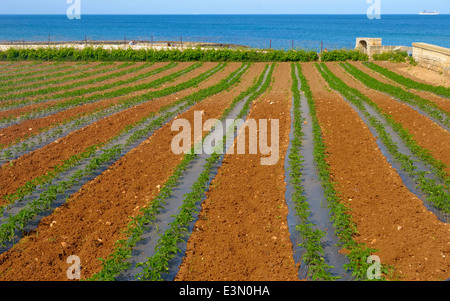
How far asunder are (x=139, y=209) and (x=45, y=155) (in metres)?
4.86

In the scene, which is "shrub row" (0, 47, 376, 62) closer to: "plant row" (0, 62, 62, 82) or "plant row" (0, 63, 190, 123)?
"plant row" (0, 62, 62, 82)

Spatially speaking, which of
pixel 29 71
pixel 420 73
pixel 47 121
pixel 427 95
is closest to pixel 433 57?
pixel 420 73

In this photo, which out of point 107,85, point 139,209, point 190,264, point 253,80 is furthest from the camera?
point 253,80

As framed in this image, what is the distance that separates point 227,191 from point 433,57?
82.4 feet

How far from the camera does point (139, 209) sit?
877 centimetres

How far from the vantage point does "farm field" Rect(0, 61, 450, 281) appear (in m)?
7.03

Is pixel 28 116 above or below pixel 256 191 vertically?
above

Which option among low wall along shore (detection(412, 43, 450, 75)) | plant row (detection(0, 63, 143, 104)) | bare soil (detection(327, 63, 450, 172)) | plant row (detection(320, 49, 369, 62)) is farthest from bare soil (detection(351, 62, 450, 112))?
plant row (detection(0, 63, 143, 104))

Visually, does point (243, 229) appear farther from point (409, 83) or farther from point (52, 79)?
point (52, 79)

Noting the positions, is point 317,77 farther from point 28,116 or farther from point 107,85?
point 28,116

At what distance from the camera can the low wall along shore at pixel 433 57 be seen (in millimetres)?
27016

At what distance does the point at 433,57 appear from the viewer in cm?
2892
